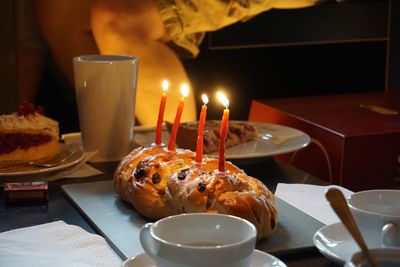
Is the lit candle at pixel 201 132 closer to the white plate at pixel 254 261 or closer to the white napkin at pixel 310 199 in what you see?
the white napkin at pixel 310 199

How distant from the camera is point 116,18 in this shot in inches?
90.3

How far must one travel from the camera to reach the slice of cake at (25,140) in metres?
1.70

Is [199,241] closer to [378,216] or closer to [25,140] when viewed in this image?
[378,216]

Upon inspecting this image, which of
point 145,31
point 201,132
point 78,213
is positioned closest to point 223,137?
point 201,132

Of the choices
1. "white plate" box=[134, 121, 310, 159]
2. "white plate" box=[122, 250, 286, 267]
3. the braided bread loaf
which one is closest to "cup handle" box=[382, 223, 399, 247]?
"white plate" box=[122, 250, 286, 267]

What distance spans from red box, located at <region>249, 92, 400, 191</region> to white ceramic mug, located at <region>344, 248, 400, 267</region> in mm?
1120

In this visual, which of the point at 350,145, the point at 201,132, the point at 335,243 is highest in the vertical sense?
the point at 201,132

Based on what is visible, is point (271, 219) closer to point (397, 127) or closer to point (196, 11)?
point (397, 127)

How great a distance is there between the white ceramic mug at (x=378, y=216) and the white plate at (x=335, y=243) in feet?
0.17

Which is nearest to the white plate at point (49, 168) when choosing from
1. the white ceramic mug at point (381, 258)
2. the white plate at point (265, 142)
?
the white plate at point (265, 142)

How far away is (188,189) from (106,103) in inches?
23.3

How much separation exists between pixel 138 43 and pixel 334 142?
0.69 m

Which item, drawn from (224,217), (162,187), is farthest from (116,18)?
(224,217)

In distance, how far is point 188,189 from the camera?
1223mm
